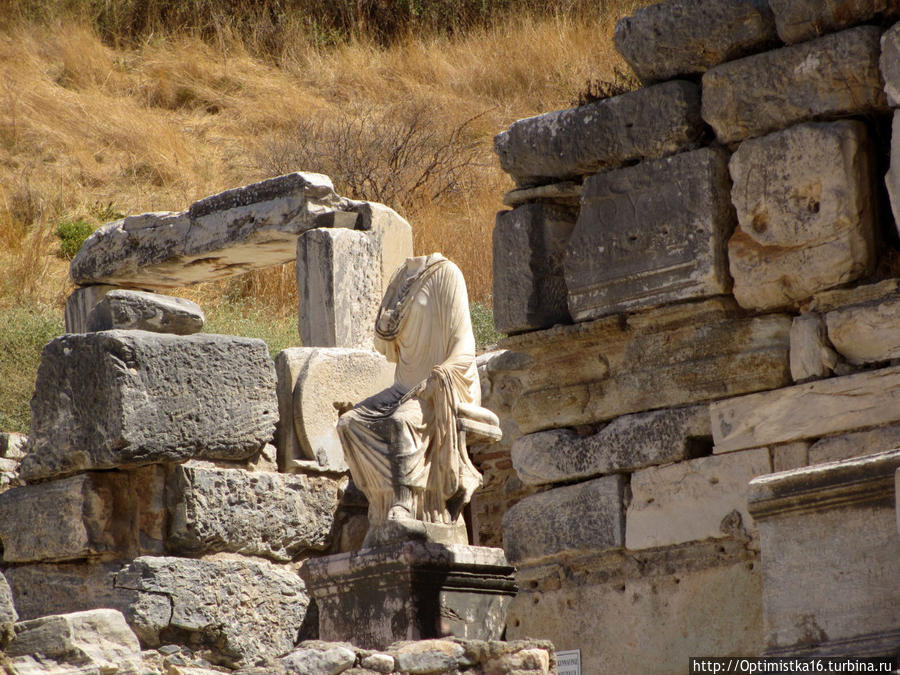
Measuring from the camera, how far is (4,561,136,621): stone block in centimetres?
674

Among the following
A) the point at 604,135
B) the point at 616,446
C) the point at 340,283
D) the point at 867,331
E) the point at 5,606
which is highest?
the point at 340,283

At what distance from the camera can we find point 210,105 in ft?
66.4

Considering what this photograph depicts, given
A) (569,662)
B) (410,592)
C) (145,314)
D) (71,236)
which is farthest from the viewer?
(71,236)

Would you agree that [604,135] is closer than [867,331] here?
No

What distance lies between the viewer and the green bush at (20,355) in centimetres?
1108

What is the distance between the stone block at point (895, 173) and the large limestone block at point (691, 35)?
0.73 meters

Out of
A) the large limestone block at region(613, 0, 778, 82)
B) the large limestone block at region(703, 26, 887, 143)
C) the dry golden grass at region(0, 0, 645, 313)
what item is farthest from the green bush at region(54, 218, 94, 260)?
the large limestone block at region(703, 26, 887, 143)

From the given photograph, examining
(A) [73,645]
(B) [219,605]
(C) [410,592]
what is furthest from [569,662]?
(A) [73,645]

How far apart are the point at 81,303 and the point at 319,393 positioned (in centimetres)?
441

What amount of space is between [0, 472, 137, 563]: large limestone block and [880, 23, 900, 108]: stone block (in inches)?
155

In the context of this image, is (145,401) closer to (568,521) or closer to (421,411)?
(421,411)

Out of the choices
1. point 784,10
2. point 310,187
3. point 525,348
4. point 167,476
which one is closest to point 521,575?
point 525,348

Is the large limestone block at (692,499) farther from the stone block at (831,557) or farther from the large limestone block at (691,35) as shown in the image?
the large limestone block at (691,35)

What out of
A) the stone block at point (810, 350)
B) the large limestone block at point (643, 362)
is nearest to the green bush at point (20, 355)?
the large limestone block at point (643, 362)
